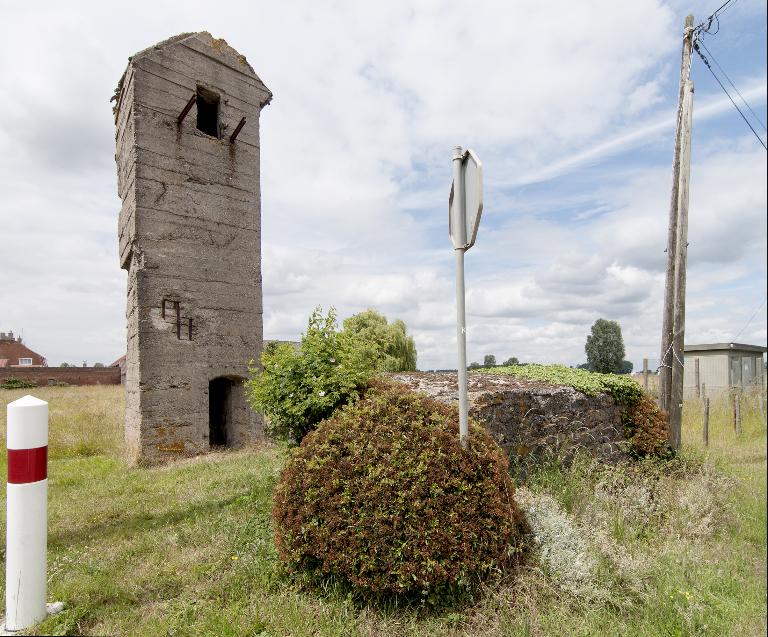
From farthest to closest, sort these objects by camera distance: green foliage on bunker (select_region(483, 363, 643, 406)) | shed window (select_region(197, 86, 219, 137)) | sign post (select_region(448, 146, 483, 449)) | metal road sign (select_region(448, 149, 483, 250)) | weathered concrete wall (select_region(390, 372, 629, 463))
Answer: shed window (select_region(197, 86, 219, 137)) → green foliage on bunker (select_region(483, 363, 643, 406)) → weathered concrete wall (select_region(390, 372, 629, 463)) → sign post (select_region(448, 146, 483, 449)) → metal road sign (select_region(448, 149, 483, 250))

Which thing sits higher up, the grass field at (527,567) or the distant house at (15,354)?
the distant house at (15,354)

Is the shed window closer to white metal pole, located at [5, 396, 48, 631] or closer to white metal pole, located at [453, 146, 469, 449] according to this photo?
white metal pole, located at [453, 146, 469, 449]

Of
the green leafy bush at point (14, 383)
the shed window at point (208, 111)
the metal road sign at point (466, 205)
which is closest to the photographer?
the metal road sign at point (466, 205)

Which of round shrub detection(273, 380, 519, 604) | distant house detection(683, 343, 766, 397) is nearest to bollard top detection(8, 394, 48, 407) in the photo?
round shrub detection(273, 380, 519, 604)

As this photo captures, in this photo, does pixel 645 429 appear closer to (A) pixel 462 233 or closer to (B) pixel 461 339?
(B) pixel 461 339

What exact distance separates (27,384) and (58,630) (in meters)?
12.9

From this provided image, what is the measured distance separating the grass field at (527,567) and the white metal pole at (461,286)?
1.26 m

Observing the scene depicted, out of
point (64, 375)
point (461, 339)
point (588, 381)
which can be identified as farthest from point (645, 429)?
point (64, 375)

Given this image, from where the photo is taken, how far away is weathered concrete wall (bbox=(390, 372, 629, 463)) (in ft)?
17.9

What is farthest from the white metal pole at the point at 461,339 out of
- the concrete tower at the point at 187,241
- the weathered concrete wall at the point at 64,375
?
the weathered concrete wall at the point at 64,375

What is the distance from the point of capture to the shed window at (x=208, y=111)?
12436mm

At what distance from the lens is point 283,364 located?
520 centimetres

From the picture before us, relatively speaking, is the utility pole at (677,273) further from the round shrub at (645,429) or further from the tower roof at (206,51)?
the tower roof at (206,51)

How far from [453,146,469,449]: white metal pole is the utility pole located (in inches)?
217
